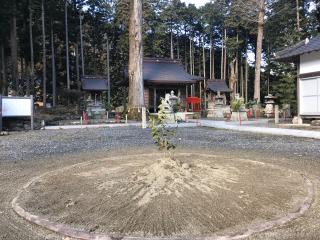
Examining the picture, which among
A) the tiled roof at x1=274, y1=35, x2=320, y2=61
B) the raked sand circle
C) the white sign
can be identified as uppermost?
the tiled roof at x1=274, y1=35, x2=320, y2=61

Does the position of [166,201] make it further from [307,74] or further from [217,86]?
[217,86]

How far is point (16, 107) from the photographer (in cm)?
1335

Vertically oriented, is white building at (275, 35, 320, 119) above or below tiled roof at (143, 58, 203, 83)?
below

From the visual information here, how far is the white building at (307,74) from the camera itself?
1332 centimetres

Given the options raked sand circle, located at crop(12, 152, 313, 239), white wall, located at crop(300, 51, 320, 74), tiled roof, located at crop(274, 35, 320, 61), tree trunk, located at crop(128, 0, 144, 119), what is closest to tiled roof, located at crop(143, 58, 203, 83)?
tree trunk, located at crop(128, 0, 144, 119)

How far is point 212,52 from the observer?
4716 cm

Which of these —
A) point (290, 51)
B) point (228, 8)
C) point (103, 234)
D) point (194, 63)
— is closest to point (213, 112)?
point (290, 51)

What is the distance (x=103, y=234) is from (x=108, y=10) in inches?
1612

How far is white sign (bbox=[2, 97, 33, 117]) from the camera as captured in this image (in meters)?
13.1

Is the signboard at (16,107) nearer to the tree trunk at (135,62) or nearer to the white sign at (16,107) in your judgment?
the white sign at (16,107)

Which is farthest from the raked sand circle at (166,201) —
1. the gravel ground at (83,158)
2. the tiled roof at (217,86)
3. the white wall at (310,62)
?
the tiled roof at (217,86)

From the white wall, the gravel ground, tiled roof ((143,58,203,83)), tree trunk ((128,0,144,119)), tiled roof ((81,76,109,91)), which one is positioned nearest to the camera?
the gravel ground

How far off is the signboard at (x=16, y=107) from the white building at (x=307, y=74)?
10.4m

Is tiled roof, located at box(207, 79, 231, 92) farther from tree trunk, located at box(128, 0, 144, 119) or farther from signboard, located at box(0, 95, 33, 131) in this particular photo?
signboard, located at box(0, 95, 33, 131)
